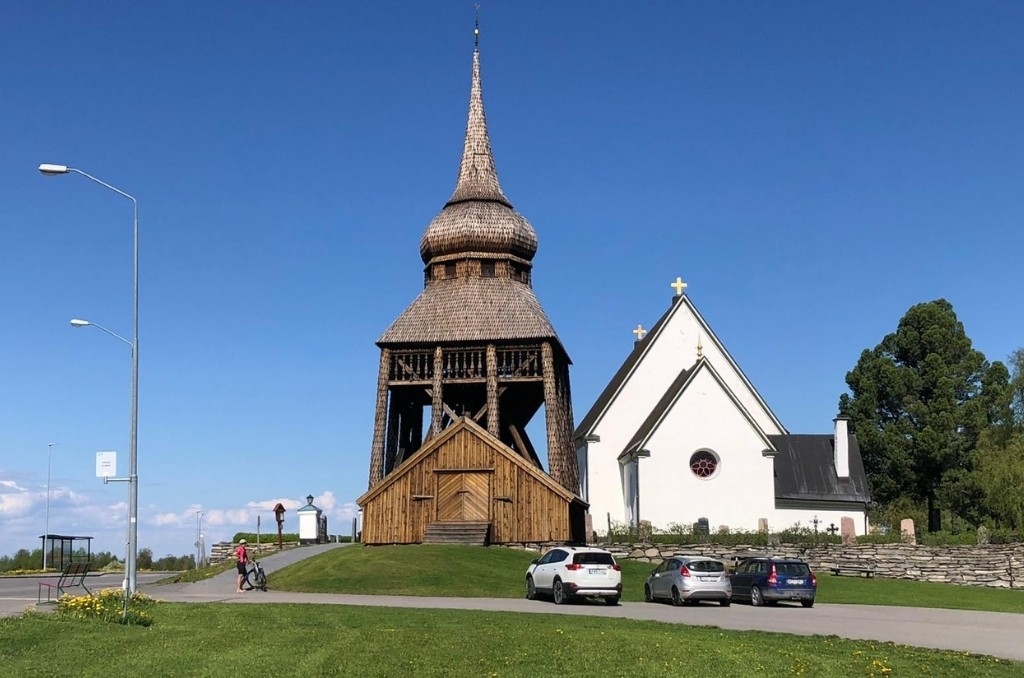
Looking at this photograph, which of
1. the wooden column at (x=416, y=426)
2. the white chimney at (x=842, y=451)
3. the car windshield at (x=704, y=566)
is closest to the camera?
the car windshield at (x=704, y=566)

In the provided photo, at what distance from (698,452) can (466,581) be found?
21.2 metres

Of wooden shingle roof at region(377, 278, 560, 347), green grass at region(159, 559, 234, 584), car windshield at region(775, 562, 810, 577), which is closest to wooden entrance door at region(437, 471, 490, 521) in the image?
green grass at region(159, 559, 234, 584)

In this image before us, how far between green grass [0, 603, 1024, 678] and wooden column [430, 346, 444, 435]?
31257 mm

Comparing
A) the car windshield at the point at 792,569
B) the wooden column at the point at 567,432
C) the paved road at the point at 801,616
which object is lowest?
the paved road at the point at 801,616

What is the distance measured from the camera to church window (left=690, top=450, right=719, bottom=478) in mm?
49312

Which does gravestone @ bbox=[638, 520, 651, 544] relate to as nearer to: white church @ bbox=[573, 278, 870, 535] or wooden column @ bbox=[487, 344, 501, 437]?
white church @ bbox=[573, 278, 870, 535]

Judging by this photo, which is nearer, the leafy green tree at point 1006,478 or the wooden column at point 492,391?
the wooden column at point 492,391

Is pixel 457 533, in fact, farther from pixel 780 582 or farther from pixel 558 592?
pixel 780 582

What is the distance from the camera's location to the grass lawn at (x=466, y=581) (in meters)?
29.5

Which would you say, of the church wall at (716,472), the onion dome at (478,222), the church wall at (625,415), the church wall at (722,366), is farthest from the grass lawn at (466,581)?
the onion dome at (478,222)

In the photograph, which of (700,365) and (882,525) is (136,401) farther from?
(882,525)

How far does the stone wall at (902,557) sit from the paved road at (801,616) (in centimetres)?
1222

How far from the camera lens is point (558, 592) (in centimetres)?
2620

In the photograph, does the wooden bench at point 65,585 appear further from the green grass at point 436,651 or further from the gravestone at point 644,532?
the gravestone at point 644,532
